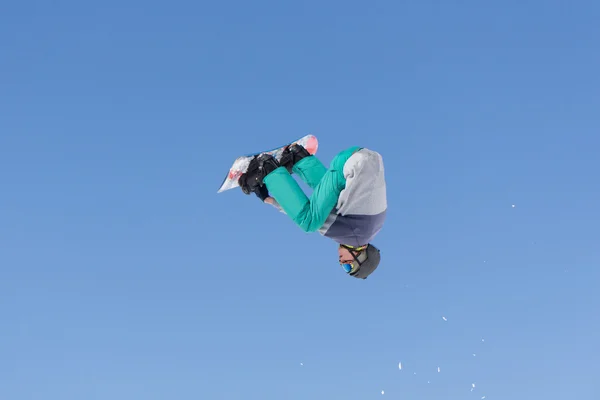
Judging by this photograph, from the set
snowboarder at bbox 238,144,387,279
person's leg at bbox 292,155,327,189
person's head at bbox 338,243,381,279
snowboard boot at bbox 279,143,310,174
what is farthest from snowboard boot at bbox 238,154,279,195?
person's head at bbox 338,243,381,279

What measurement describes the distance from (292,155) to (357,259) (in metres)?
1.67

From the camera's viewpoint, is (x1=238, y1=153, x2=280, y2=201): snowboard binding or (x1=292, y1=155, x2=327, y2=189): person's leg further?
(x1=292, y1=155, x2=327, y2=189): person's leg

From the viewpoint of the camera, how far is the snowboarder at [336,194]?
8398mm

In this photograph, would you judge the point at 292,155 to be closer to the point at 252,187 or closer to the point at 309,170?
the point at 309,170

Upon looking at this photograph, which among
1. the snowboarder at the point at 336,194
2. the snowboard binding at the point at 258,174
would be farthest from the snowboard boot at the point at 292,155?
the snowboard binding at the point at 258,174

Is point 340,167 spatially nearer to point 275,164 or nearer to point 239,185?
point 275,164

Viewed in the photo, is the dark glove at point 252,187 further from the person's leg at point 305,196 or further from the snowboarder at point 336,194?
the person's leg at point 305,196

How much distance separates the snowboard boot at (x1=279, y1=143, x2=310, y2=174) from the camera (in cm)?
932

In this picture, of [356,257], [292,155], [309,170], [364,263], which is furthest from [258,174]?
[364,263]

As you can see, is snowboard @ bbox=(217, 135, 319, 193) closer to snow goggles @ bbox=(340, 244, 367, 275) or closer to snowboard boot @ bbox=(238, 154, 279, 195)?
snowboard boot @ bbox=(238, 154, 279, 195)

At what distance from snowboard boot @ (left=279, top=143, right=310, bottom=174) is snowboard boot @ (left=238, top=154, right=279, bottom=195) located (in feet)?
0.68

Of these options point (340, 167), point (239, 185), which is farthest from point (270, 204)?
point (340, 167)

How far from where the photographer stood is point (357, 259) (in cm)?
917

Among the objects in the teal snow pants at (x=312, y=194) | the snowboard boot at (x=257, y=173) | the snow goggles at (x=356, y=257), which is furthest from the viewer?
the snow goggles at (x=356, y=257)
